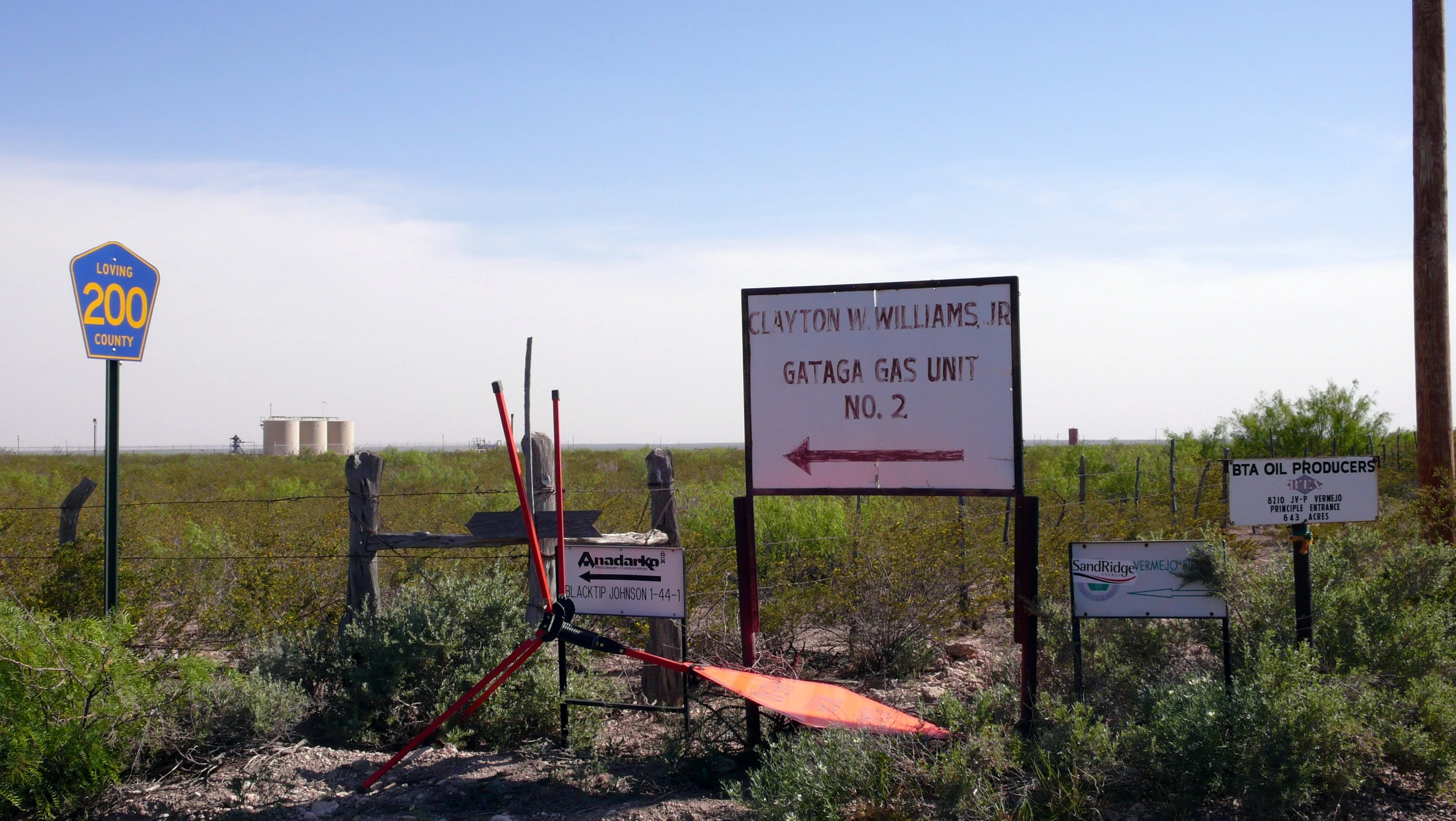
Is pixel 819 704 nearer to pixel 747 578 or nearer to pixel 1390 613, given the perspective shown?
pixel 747 578

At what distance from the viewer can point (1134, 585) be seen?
5445mm

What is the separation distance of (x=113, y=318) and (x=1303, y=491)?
7.31 m

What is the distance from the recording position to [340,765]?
540cm

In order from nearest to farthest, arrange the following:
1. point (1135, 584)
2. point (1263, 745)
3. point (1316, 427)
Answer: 1. point (1263, 745)
2. point (1135, 584)
3. point (1316, 427)

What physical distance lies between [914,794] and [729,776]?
3.91 ft

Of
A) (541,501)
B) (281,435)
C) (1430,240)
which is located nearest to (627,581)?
(541,501)

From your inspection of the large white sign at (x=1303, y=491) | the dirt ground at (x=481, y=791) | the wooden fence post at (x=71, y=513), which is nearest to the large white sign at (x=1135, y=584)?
the large white sign at (x=1303, y=491)

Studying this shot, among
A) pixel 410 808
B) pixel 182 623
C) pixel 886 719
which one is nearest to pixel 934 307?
pixel 886 719

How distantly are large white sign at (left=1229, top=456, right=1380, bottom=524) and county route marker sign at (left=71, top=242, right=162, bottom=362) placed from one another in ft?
22.4

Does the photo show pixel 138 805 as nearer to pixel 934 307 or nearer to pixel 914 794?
pixel 914 794

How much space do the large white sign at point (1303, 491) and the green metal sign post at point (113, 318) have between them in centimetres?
668

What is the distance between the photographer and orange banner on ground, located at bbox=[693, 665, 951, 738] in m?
4.98

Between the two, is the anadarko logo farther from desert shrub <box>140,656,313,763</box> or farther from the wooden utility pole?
the wooden utility pole

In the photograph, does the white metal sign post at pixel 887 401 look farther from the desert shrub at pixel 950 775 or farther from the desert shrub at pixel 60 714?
the desert shrub at pixel 60 714
